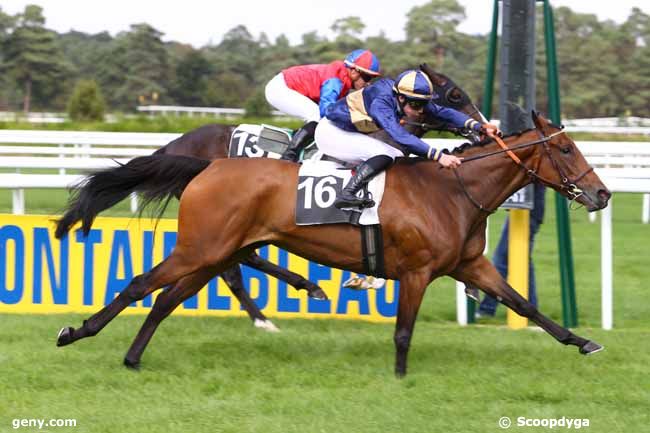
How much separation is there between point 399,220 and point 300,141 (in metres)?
1.28

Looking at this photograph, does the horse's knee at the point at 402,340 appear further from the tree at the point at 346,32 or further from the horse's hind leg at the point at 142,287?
the tree at the point at 346,32

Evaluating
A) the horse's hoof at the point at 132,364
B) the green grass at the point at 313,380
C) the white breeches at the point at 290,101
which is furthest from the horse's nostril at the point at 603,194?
the horse's hoof at the point at 132,364

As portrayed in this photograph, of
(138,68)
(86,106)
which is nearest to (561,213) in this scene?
(86,106)

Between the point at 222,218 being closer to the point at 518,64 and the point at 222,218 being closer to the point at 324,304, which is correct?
the point at 324,304

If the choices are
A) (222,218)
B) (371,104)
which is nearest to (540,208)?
(371,104)

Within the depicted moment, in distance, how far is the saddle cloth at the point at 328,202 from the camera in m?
5.48

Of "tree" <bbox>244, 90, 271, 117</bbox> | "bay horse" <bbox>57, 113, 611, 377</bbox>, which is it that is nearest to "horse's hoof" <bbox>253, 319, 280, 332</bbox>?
"bay horse" <bbox>57, 113, 611, 377</bbox>

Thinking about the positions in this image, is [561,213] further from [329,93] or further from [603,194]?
[329,93]

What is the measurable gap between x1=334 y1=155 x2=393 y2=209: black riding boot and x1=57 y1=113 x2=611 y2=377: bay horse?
0.13m

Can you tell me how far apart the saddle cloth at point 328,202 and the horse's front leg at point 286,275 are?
Result: 119 cm

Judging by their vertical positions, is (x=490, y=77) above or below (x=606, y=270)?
above

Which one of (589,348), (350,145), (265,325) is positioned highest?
(350,145)

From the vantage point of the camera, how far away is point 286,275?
22.1 ft

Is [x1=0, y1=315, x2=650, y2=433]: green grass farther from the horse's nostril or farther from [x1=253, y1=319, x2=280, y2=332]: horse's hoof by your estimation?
the horse's nostril
